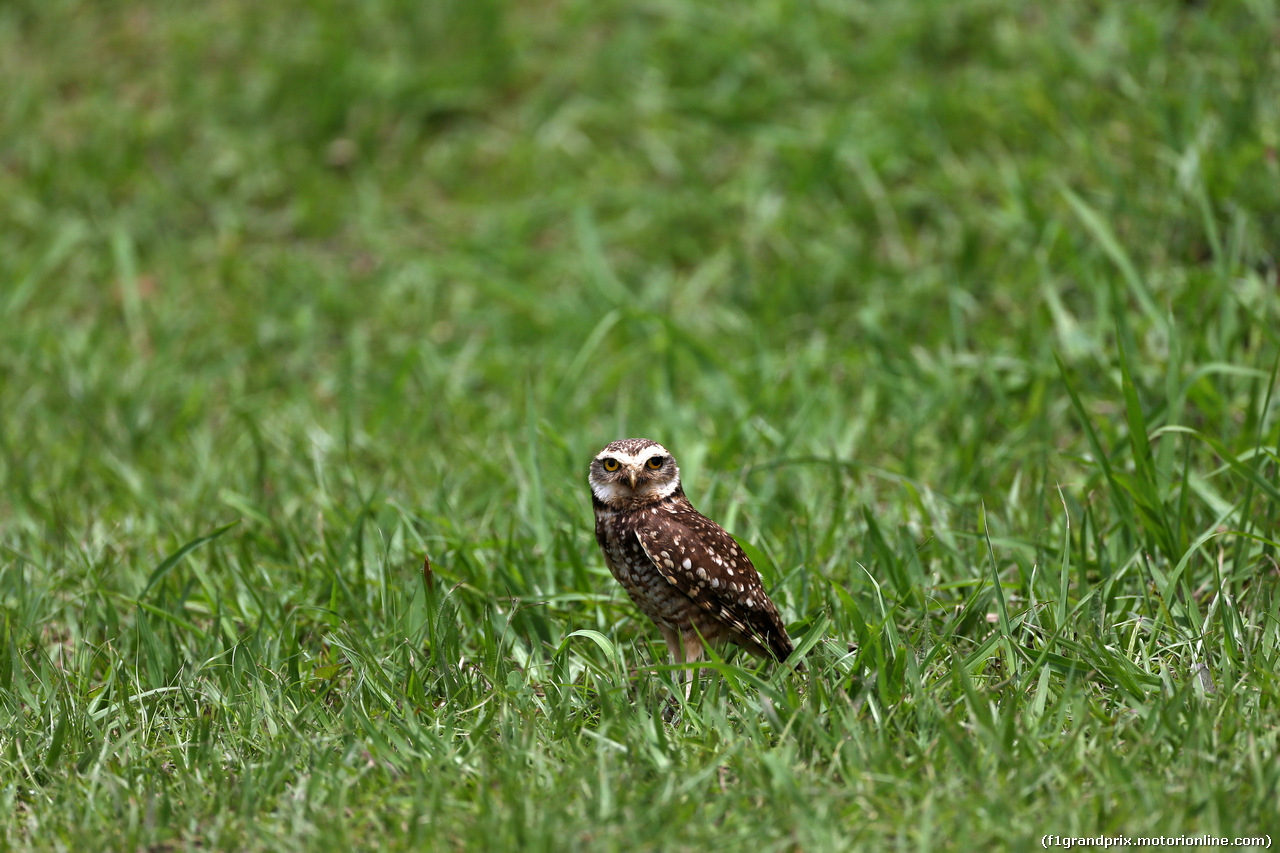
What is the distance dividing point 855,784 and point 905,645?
0.63m

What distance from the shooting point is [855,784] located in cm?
288

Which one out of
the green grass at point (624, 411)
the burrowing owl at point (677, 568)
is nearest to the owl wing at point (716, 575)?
the burrowing owl at point (677, 568)

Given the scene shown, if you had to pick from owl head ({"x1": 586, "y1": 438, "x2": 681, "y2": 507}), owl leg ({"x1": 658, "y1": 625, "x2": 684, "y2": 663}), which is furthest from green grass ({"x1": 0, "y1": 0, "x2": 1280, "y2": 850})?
owl head ({"x1": 586, "y1": 438, "x2": 681, "y2": 507})

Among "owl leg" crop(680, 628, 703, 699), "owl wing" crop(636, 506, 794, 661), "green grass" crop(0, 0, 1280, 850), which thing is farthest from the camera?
"owl leg" crop(680, 628, 703, 699)

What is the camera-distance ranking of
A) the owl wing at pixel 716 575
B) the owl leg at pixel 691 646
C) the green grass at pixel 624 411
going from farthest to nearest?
the owl leg at pixel 691 646 < the owl wing at pixel 716 575 < the green grass at pixel 624 411

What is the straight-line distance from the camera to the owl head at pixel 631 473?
3.84 m

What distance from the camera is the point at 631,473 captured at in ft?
12.5

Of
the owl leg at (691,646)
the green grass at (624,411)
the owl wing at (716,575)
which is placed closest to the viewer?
the green grass at (624,411)

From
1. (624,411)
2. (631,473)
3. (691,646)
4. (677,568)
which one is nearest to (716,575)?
(677,568)

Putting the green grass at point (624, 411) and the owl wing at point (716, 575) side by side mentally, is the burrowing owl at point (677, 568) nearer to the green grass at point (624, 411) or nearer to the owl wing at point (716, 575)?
the owl wing at point (716, 575)

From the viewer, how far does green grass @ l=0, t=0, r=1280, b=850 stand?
3.01m

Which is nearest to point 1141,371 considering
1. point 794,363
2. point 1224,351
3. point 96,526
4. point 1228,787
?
point 1224,351

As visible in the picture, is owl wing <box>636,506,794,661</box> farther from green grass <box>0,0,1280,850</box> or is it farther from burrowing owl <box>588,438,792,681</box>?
green grass <box>0,0,1280,850</box>

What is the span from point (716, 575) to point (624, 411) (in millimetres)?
2095
